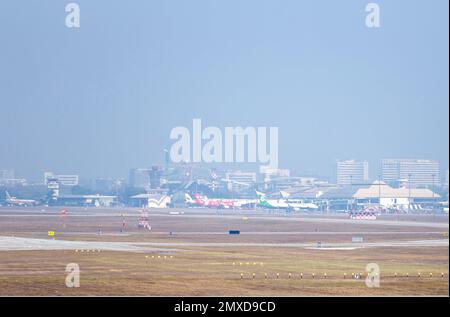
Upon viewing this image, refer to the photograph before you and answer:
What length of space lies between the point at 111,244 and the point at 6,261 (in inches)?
997

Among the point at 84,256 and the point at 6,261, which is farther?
the point at 84,256

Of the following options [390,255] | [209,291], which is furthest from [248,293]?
[390,255]

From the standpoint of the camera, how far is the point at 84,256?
298 feet

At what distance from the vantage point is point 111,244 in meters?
109

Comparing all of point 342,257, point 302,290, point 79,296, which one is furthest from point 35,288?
point 342,257

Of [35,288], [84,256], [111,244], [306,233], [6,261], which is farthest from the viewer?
[306,233]

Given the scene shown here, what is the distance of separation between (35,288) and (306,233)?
3197 inches

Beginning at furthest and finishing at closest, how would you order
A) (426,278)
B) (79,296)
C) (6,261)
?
(6,261) → (426,278) → (79,296)

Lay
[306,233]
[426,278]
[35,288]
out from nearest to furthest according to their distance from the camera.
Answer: [35,288] < [426,278] < [306,233]

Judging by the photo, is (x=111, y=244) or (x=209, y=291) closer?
(x=209, y=291)
